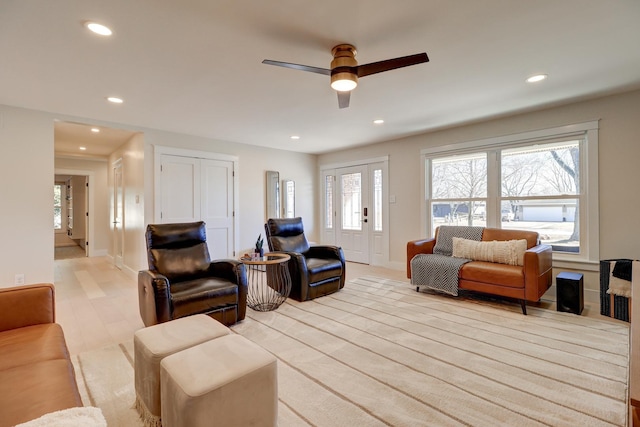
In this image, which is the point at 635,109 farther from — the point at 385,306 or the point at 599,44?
the point at 385,306

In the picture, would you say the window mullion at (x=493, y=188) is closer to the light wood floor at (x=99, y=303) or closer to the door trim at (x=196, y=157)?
the light wood floor at (x=99, y=303)

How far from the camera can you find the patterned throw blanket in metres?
3.66

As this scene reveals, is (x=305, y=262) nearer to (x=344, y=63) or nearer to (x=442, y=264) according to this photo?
(x=442, y=264)

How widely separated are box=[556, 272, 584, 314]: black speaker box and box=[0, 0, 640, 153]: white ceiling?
6.71ft

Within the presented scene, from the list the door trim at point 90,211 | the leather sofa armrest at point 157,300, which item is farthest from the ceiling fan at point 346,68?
the door trim at point 90,211

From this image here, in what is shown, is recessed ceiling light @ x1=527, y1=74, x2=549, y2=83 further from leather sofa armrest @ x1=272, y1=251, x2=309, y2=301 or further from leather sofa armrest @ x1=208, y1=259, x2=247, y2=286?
leather sofa armrest @ x1=208, y1=259, x2=247, y2=286

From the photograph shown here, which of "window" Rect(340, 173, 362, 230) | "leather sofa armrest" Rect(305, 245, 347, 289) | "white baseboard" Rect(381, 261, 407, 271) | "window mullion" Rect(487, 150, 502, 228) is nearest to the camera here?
"leather sofa armrest" Rect(305, 245, 347, 289)

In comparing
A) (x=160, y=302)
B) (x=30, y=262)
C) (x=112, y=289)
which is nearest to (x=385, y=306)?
(x=160, y=302)

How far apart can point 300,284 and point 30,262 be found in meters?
3.36

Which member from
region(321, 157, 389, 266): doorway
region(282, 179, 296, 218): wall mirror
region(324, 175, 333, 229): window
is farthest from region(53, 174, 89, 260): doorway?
region(321, 157, 389, 266): doorway

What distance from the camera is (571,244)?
12.4ft

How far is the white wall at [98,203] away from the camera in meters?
7.34

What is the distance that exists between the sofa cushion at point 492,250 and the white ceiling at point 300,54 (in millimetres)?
1720

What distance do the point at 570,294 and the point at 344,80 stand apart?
3.23 meters
